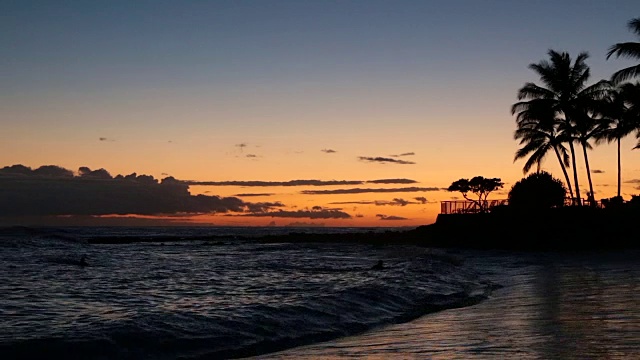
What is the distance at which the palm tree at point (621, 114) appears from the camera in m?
40.9

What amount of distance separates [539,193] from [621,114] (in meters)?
8.93

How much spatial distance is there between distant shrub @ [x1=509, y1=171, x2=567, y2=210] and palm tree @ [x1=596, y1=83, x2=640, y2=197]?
15.3 feet

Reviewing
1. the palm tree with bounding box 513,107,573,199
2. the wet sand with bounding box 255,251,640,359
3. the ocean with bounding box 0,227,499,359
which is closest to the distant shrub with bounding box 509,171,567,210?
the palm tree with bounding box 513,107,573,199

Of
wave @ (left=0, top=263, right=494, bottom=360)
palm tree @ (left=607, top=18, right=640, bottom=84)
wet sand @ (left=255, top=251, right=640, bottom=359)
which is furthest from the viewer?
palm tree @ (left=607, top=18, right=640, bottom=84)

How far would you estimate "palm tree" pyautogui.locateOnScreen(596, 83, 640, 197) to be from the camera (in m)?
40.9

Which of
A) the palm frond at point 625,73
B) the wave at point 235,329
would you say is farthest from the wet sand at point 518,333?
the palm frond at point 625,73

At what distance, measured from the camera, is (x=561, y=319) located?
33.4 ft

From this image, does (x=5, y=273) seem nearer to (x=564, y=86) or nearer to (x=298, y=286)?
(x=298, y=286)

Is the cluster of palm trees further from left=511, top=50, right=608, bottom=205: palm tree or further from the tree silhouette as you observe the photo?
the tree silhouette

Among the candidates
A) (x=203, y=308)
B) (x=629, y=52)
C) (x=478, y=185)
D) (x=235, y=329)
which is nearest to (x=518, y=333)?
(x=235, y=329)

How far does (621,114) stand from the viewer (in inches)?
1724

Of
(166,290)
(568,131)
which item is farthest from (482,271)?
(568,131)

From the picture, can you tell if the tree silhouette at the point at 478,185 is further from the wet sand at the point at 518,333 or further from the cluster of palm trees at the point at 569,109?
the wet sand at the point at 518,333

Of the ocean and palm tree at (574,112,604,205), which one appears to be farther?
palm tree at (574,112,604,205)
